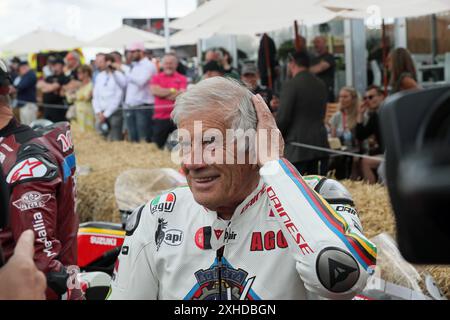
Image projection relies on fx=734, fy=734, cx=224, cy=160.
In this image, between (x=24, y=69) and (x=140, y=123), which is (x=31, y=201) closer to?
(x=140, y=123)

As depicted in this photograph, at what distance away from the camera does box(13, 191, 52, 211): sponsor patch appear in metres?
2.94

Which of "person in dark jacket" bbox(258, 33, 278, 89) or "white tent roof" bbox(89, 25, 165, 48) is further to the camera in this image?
"white tent roof" bbox(89, 25, 165, 48)

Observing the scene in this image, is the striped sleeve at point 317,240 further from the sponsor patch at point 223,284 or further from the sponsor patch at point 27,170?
the sponsor patch at point 27,170

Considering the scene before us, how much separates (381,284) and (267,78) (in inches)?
356

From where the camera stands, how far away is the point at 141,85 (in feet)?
43.9

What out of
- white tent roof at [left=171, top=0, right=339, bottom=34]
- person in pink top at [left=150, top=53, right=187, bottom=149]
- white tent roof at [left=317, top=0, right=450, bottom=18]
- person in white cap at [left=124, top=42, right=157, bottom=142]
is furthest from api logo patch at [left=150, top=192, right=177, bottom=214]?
person in white cap at [left=124, top=42, right=157, bottom=142]

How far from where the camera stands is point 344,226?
7.30ft

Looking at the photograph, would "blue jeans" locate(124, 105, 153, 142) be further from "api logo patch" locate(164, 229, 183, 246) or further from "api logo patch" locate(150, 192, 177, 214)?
"api logo patch" locate(164, 229, 183, 246)

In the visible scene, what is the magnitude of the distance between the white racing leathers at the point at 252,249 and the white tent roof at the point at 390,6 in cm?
594

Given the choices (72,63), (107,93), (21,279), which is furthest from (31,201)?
(72,63)
